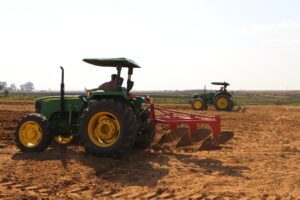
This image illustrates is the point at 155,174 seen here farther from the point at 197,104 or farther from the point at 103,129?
the point at 197,104

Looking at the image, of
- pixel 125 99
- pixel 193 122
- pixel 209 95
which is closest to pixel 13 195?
pixel 125 99

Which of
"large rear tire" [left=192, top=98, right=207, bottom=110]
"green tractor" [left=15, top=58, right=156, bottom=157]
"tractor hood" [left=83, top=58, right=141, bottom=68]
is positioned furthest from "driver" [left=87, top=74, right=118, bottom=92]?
"large rear tire" [left=192, top=98, right=207, bottom=110]

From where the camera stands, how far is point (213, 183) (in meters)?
3.66

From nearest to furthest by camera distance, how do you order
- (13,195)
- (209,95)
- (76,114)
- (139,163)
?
(13,195)
(139,163)
(76,114)
(209,95)

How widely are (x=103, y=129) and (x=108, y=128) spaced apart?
11 centimetres

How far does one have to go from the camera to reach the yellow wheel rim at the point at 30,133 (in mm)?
5266

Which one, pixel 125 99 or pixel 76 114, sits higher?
pixel 125 99

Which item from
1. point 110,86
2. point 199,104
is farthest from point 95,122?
point 199,104

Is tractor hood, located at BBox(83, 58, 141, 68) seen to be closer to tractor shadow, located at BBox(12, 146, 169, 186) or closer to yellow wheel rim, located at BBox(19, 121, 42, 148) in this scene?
yellow wheel rim, located at BBox(19, 121, 42, 148)

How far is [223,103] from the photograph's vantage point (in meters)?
16.6

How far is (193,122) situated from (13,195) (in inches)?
146

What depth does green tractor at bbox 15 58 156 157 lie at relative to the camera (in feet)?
15.2

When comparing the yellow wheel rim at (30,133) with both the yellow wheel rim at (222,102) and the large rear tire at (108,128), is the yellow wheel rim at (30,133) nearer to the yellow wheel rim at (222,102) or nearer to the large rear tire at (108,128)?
the large rear tire at (108,128)

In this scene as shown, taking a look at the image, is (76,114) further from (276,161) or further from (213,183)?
(276,161)
